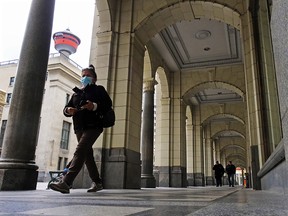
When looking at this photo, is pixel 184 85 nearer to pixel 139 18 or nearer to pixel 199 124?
pixel 199 124

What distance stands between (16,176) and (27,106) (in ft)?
3.72

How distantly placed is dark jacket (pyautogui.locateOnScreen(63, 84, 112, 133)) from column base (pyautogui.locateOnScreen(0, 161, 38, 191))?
1383 mm

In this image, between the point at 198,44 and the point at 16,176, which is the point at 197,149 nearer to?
the point at 198,44

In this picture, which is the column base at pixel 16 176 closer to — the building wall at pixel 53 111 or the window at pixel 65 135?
the building wall at pixel 53 111

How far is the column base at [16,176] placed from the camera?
397 centimetres

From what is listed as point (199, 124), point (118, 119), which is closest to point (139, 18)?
point (118, 119)

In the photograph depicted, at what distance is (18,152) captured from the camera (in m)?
4.28

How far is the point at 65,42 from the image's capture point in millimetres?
40906

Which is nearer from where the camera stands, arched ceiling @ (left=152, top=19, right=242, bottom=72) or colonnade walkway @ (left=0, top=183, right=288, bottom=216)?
colonnade walkway @ (left=0, top=183, right=288, bottom=216)

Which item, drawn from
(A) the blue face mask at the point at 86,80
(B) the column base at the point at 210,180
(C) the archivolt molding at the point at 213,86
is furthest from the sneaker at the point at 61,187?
(B) the column base at the point at 210,180

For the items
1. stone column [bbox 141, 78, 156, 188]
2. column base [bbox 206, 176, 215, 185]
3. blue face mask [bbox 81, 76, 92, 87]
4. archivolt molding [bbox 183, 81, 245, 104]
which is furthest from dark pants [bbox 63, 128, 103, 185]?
column base [bbox 206, 176, 215, 185]

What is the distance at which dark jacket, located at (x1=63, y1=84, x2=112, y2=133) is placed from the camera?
332cm

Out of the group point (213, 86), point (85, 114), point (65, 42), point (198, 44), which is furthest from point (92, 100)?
point (65, 42)

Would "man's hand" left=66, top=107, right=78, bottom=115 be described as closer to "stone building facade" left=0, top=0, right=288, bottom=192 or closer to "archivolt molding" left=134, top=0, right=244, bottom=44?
"stone building facade" left=0, top=0, right=288, bottom=192
